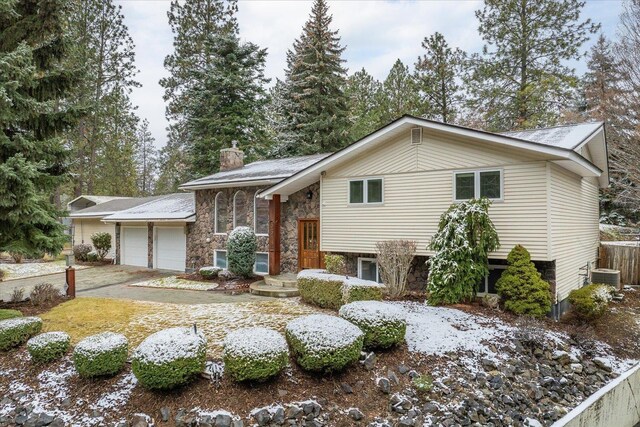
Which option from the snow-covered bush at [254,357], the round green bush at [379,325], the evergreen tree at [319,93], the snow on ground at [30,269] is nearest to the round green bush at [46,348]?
the snow-covered bush at [254,357]

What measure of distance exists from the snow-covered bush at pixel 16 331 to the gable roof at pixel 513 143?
7.16 metres

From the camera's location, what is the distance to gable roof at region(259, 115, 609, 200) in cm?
799

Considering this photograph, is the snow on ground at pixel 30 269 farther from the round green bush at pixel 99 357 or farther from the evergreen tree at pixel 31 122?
the round green bush at pixel 99 357

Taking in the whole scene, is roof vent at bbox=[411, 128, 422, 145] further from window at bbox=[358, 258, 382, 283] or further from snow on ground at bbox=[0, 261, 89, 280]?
snow on ground at bbox=[0, 261, 89, 280]

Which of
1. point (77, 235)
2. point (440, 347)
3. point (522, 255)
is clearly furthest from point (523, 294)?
point (77, 235)

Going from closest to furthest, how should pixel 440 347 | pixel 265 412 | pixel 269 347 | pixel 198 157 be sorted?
pixel 265 412 → pixel 269 347 → pixel 440 347 → pixel 198 157

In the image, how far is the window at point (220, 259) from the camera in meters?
14.8

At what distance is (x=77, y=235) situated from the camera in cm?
2194

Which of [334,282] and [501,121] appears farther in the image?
[501,121]

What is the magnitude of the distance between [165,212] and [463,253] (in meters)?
13.3

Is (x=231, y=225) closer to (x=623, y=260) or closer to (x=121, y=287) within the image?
(x=121, y=287)

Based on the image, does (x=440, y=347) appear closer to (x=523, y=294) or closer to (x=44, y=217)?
(x=523, y=294)

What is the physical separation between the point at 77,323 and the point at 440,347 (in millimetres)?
7180

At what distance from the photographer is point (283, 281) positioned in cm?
1141
